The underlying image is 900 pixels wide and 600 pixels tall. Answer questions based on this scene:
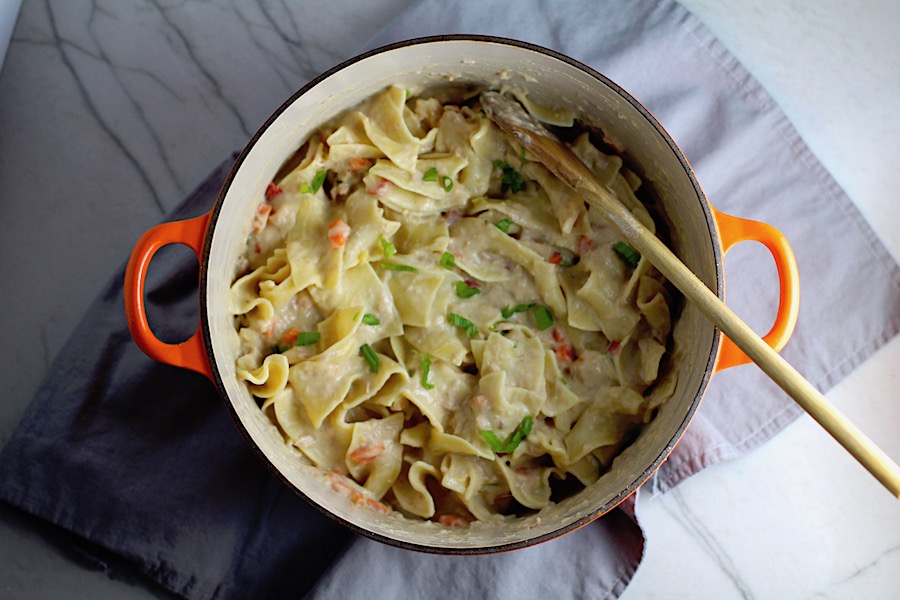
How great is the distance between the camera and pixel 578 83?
2.63m

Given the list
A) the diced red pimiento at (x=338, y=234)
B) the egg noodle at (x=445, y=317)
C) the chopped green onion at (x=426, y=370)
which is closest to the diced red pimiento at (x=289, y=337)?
the egg noodle at (x=445, y=317)

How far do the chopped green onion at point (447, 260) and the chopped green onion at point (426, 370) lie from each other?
31 cm

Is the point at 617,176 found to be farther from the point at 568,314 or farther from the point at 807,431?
the point at 807,431

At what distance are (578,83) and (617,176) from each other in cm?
37

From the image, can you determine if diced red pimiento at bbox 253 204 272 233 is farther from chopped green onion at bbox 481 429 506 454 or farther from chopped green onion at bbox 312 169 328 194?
chopped green onion at bbox 481 429 506 454

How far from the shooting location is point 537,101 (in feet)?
9.30

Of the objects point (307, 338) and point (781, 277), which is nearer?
point (781, 277)

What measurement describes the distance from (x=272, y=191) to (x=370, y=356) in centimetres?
64

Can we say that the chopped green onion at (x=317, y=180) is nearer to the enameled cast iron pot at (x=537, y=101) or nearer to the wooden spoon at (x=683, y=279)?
the enameled cast iron pot at (x=537, y=101)

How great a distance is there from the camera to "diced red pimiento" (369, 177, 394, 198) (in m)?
2.79

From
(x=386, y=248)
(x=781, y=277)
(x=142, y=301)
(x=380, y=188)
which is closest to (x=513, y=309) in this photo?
(x=386, y=248)

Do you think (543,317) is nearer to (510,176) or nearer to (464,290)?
(464,290)

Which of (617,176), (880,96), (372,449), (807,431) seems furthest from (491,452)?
(880,96)

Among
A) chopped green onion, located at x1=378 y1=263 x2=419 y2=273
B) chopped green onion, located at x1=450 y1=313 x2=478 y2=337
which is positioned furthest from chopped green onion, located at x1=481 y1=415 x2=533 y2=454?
chopped green onion, located at x1=378 y1=263 x2=419 y2=273
